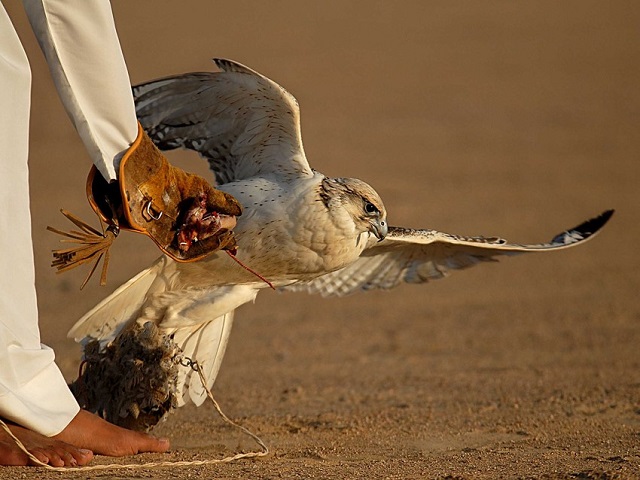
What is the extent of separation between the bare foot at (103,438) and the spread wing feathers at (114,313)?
0.64 metres

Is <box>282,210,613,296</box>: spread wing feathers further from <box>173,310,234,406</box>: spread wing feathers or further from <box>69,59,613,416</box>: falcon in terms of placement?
<box>173,310,234,406</box>: spread wing feathers

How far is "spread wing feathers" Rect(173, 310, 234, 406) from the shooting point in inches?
201

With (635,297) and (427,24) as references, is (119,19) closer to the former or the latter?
(427,24)

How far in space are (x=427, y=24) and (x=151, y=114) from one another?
20.4 meters

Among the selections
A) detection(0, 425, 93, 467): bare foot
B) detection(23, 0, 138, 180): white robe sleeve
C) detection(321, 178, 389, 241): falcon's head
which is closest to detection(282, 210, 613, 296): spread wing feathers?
detection(321, 178, 389, 241): falcon's head

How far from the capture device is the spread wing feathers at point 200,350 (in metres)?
5.12

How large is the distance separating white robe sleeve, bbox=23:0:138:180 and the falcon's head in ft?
4.65

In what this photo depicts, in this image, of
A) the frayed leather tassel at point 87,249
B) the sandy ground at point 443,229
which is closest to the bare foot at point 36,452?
the sandy ground at point 443,229

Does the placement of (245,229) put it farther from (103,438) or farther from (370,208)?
(103,438)

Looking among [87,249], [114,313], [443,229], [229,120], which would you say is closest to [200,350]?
[114,313]

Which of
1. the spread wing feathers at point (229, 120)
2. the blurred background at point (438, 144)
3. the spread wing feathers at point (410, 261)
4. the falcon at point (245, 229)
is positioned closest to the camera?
the falcon at point (245, 229)

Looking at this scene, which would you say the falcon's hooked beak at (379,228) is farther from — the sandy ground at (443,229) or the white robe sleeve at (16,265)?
the white robe sleeve at (16,265)

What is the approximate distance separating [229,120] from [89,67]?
205 cm

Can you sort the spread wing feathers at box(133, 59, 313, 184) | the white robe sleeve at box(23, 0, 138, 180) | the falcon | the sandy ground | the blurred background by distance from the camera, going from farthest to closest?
the blurred background
the spread wing feathers at box(133, 59, 313, 184)
the sandy ground
the falcon
the white robe sleeve at box(23, 0, 138, 180)
